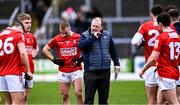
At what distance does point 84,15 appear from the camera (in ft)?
109

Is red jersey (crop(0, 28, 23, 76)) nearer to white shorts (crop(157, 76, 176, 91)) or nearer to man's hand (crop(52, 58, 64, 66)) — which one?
man's hand (crop(52, 58, 64, 66))

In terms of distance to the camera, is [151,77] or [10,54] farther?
[151,77]

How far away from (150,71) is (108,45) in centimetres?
117

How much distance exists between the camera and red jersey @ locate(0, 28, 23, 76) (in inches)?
616

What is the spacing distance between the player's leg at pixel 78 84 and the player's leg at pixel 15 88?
9.25ft


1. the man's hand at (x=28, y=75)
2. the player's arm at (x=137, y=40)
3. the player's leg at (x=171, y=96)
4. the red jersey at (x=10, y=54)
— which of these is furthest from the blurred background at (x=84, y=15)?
the player's leg at (x=171, y=96)

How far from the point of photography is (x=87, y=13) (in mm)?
33312

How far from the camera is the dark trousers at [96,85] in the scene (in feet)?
54.6

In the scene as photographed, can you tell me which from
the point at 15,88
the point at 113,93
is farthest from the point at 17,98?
the point at 113,93

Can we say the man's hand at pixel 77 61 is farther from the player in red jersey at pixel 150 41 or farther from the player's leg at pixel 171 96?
the player's leg at pixel 171 96

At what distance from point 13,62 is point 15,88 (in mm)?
544

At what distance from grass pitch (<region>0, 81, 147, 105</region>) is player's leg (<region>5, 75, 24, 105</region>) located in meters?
6.23

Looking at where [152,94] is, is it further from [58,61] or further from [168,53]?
[58,61]

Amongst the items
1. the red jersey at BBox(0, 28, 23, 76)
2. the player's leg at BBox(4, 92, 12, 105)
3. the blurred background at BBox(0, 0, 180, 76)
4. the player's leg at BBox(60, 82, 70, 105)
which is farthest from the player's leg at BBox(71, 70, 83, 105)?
the blurred background at BBox(0, 0, 180, 76)
